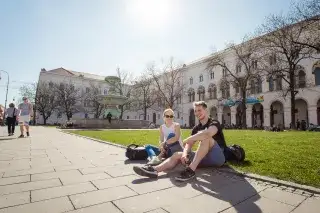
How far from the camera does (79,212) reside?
2.75 m

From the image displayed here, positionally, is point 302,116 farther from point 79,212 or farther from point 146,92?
point 79,212

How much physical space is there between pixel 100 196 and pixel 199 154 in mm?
1904

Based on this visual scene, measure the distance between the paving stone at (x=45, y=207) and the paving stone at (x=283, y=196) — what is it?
2.60m

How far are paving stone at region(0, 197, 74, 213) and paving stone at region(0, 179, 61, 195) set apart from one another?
0.79 meters

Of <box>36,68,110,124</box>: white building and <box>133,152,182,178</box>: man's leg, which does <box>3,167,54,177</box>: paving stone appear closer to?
<box>133,152,182,178</box>: man's leg

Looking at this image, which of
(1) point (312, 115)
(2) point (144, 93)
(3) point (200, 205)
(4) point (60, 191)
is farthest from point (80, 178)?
(2) point (144, 93)

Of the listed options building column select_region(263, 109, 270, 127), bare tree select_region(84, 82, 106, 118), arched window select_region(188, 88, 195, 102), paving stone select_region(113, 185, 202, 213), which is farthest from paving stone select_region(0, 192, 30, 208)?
bare tree select_region(84, 82, 106, 118)

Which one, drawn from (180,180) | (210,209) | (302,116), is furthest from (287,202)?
(302,116)

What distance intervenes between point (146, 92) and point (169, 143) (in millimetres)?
52875

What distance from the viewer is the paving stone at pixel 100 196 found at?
3.08 metres

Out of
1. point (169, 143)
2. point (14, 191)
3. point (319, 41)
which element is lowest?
point (14, 191)

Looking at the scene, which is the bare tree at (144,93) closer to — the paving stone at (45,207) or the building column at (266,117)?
the building column at (266,117)

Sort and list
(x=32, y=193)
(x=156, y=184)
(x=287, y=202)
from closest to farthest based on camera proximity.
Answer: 1. (x=287, y=202)
2. (x=32, y=193)
3. (x=156, y=184)

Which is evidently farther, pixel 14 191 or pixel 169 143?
pixel 169 143
